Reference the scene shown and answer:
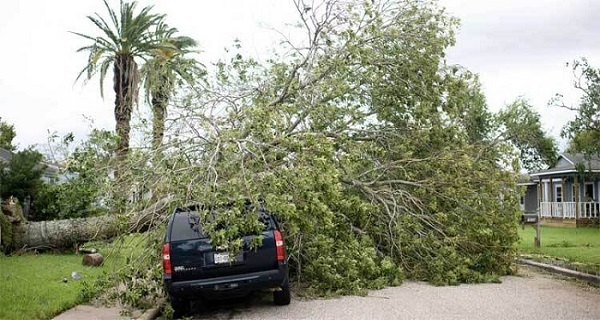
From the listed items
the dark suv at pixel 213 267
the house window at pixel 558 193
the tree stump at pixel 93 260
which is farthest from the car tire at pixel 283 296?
the house window at pixel 558 193

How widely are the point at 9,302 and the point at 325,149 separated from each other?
5348 millimetres

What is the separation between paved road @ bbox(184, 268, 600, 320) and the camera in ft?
30.2

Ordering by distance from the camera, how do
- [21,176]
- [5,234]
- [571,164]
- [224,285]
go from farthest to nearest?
[571,164]
[21,176]
[5,234]
[224,285]

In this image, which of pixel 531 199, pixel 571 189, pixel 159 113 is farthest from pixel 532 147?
pixel 159 113

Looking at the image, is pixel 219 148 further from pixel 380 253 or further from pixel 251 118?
pixel 380 253

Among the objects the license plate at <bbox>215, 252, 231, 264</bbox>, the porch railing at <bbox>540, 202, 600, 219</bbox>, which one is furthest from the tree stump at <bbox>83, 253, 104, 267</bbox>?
the porch railing at <bbox>540, 202, 600, 219</bbox>

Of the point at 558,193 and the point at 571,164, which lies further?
the point at 558,193

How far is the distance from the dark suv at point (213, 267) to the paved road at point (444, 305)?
524 mm

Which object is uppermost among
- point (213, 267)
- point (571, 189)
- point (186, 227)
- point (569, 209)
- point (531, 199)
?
point (186, 227)

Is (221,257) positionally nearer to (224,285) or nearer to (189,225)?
(224,285)

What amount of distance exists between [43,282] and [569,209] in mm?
30660

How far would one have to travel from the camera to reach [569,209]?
35.8m

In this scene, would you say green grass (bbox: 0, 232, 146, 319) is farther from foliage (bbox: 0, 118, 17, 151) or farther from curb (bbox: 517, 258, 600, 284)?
foliage (bbox: 0, 118, 17, 151)

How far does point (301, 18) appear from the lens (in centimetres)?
1434
